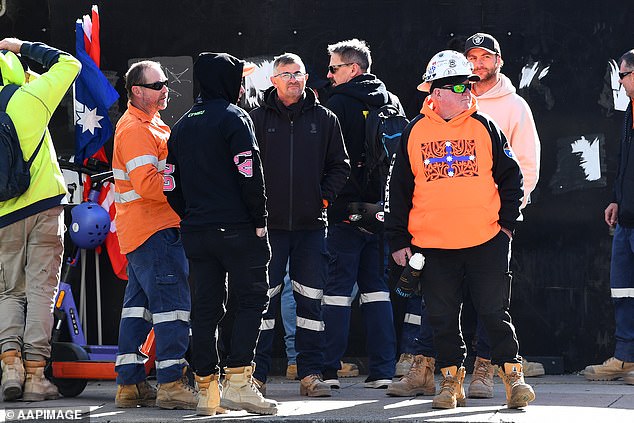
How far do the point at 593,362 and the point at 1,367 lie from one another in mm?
4259

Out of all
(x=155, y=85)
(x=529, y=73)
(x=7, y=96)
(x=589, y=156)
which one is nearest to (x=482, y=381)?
(x=589, y=156)

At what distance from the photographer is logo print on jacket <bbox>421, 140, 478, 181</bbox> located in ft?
22.5

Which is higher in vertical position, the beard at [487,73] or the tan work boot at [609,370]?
the beard at [487,73]

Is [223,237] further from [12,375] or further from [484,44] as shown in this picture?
[484,44]

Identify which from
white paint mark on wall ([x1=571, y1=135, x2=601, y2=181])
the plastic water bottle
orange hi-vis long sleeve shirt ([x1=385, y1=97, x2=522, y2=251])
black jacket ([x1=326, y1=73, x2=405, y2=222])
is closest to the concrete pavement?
the plastic water bottle

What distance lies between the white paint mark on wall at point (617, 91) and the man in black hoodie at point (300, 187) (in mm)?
2261

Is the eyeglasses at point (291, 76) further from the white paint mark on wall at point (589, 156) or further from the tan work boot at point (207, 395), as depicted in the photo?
the white paint mark on wall at point (589, 156)

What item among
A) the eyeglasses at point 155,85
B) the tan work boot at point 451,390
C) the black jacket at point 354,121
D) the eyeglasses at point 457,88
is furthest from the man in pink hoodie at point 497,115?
the eyeglasses at point 155,85

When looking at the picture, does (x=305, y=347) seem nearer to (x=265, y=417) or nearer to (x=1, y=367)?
(x=265, y=417)

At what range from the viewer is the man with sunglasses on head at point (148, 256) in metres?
7.45

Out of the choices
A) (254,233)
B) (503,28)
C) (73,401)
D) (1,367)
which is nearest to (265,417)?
(254,233)

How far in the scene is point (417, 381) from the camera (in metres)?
7.79

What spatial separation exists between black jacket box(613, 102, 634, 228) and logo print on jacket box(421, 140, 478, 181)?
196 cm

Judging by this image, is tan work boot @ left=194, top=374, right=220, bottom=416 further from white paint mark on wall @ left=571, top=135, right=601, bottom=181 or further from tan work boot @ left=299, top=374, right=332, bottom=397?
white paint mark on wall @ left=571, top=135, right=601, bottom=181
